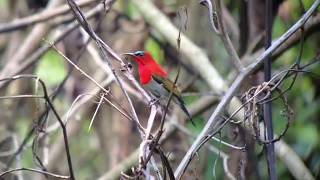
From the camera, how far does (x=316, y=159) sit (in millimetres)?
3676

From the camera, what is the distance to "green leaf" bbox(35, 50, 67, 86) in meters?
4.96

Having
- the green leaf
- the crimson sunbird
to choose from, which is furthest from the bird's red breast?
the green leaf

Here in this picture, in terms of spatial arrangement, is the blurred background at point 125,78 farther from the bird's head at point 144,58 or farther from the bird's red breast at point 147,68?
the bird's head at point 144,58

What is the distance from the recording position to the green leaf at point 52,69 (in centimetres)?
496

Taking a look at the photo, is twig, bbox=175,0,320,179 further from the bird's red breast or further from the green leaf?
the green leaf

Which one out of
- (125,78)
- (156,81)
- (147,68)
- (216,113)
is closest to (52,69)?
(125,78)

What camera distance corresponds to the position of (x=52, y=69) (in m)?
5.09

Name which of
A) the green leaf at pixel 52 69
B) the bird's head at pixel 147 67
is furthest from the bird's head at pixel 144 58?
the green leaf at pixel 52 69

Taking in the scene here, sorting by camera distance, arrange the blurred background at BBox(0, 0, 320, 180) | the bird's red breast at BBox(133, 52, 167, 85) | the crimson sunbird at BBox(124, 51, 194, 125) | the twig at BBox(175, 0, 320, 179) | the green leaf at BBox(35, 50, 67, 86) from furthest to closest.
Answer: the green leaf at BBox(35, 50, 67, 86)
the blurred background at BBox(0, 0, 320, 180)
the crimson sunbird at BBox(124, 51, 194, 125)
the bird's red breast at BBox(133, 52, 167, 85)
the twig at BBox(175, 0, 320, 179)

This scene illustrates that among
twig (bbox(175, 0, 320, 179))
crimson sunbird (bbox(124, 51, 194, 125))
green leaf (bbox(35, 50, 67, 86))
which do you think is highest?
green leaf (bbox(35, 50, 67, 86))

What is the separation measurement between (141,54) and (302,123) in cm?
99

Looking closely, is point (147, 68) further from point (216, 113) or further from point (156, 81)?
point (216, 113)

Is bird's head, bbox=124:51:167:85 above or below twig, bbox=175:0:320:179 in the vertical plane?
above

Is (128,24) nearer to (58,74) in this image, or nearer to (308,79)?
(58,74)
